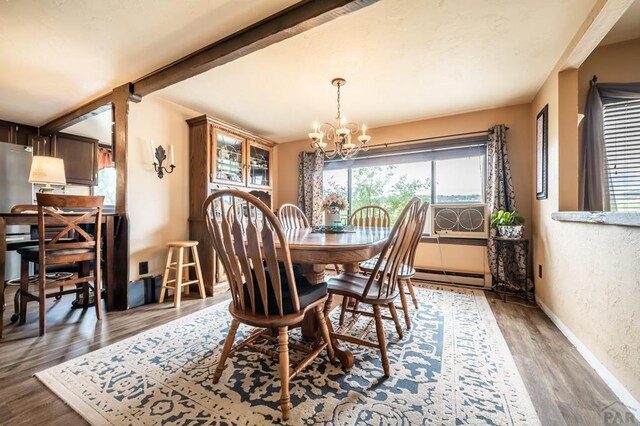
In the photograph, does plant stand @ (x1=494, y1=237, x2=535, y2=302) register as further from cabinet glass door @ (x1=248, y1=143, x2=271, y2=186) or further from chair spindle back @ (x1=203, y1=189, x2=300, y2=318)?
cabinet glass door @ (x1=248, y1=143, x2=271, y2=186)

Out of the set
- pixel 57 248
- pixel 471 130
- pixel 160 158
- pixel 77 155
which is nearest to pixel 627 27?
pixel 471 130

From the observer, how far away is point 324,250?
50.7 inches

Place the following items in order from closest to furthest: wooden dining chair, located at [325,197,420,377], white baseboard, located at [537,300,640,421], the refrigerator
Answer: white baseboard, located at [537,300,640,421], wooden dining chair, located at [325,197,420,377], the refrigerator

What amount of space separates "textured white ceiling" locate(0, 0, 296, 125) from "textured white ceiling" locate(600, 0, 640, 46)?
241 centimetres

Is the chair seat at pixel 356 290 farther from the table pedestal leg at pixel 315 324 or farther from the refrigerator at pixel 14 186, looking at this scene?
the refrigerator at pixel 14 186

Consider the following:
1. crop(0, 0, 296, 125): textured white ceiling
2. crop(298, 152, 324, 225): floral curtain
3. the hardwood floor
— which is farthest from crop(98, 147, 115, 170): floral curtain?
crop(298, 152, 324, 225): floral curtain

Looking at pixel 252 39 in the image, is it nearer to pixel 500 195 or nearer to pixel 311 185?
pixel 311 185

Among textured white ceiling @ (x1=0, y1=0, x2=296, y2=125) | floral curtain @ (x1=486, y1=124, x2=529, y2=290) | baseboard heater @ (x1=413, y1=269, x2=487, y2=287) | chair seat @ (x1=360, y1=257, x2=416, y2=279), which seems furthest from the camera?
baseboard heater @ (x1=413, y1=269, x2=487, y2=287)

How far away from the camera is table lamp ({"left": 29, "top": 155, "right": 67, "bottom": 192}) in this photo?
281 cm

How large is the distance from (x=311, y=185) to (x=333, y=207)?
2126 mm

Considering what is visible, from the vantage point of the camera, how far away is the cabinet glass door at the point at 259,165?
3863 millimetres

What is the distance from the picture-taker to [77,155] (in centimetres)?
407

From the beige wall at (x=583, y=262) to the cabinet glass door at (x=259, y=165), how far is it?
11.4 ft

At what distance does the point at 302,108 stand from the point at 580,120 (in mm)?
2722
